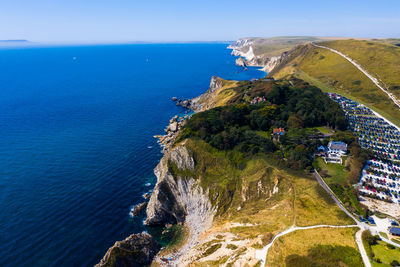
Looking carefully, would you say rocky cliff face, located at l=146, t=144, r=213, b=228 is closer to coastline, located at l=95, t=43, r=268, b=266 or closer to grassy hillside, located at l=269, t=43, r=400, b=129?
coastline, located at l=95, t=43, r=268, b=266

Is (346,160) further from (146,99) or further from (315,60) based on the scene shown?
(315,60)

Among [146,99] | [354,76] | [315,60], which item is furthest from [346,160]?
[315,60]

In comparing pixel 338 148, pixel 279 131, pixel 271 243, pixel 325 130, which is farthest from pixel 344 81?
pixel 271 243

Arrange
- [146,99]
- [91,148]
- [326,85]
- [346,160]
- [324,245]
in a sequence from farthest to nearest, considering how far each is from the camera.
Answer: [146,99] < [326,85] < [91,148] < [346,160] < [324,245]

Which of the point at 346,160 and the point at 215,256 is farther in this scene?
the point at 346,160

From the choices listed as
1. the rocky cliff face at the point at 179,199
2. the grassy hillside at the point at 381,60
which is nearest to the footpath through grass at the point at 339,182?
the rocky cliff face at the point at 179,199

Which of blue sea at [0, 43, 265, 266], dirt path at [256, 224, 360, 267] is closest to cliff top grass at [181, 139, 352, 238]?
dirt path at [256, 224, 360, 267]

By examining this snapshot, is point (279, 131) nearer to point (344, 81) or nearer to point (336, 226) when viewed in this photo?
point (336, 226)
